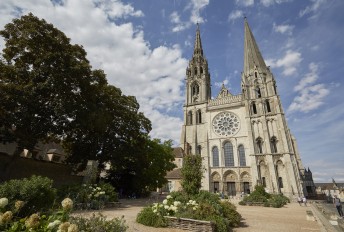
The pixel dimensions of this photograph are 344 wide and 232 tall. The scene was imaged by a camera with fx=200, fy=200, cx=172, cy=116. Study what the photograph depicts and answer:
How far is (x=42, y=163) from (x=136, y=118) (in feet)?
33.0

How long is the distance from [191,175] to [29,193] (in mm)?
10457

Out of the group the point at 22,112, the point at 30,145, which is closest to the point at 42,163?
the point at 30,145

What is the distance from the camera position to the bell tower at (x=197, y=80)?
170 ft

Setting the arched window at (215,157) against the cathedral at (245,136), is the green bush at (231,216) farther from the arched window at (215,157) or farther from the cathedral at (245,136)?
the arched window at (215,157)

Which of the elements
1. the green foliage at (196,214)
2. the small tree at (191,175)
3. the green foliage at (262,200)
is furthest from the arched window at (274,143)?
the green foliage at (196,214)

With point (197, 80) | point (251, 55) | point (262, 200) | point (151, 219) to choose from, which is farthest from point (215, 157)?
point (151, 219)

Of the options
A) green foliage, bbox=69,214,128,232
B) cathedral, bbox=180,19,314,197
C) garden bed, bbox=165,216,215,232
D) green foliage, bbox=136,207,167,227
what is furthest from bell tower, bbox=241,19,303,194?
green foliage, bbox=69,214,128,232

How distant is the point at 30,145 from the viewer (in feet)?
49.1

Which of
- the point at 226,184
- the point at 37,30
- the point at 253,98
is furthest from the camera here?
the point at 253,98

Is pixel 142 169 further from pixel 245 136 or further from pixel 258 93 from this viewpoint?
pixel 258 93

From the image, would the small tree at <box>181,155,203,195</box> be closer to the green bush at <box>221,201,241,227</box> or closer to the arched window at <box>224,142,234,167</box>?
the green bush at <box>221,201,241,227</box>

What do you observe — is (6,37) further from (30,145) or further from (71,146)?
(71,146)

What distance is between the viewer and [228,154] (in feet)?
144

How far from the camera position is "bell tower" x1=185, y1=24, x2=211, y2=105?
170 ft
